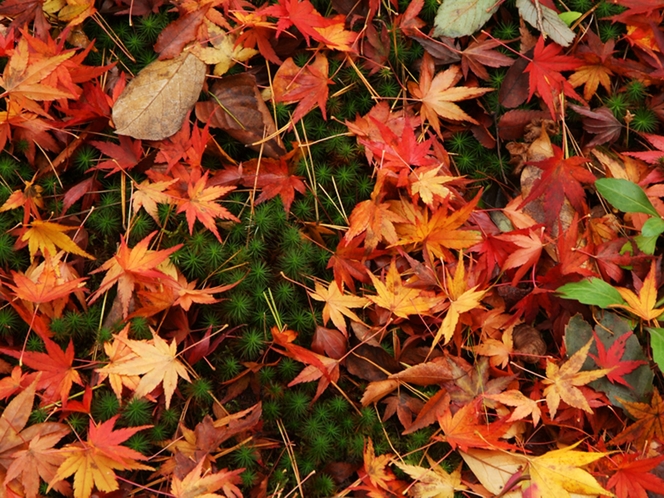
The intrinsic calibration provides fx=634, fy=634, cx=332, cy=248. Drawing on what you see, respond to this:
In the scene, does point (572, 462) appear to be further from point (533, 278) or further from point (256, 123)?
point (256, 123)

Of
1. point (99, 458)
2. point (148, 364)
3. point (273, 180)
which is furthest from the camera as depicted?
point (273, 180)

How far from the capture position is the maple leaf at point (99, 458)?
1.80 meters

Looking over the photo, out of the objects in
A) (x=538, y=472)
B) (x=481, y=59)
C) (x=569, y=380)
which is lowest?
(x=538, y=472)

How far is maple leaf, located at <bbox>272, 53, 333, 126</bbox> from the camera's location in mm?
2174

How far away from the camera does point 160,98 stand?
2.12 meters

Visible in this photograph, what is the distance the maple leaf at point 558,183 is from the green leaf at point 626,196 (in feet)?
0.16

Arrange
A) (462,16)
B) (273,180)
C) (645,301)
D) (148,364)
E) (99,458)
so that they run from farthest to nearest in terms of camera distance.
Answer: (462,16)
(273,180)
(645,301)
(148,364)
(99,458)

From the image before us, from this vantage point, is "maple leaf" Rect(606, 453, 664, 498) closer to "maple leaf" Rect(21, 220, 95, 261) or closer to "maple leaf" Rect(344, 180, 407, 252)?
"maple leaf" Rect(344, 180, 407, 252)

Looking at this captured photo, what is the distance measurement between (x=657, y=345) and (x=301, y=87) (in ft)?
4.72

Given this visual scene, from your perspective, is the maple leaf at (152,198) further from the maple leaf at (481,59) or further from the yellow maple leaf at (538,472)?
the yellow maple leaf at (538,472)

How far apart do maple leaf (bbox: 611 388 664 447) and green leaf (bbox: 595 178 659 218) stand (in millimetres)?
587

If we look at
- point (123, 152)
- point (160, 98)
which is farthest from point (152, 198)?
point (160, 98)

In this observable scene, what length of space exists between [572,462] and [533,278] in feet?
1.87

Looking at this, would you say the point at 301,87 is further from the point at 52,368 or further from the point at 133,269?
the point at 52,368
